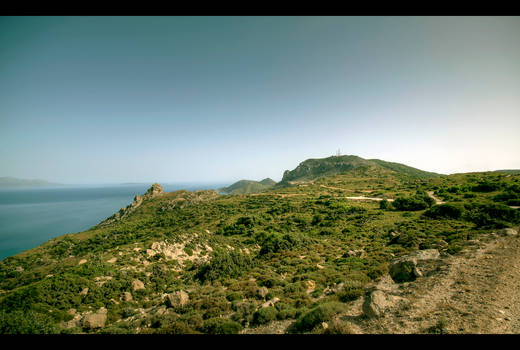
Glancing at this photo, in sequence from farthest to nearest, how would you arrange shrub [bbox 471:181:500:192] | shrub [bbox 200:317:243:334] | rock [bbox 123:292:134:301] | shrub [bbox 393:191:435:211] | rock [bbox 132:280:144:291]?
shrub [bbox 471:181:500:192] < shrub [bbox 393:191:435:211] < rock [bbox 132:280:144:291] < rock [bbox 123:292:134:301] < shrub [bbox 200:317:243:334]

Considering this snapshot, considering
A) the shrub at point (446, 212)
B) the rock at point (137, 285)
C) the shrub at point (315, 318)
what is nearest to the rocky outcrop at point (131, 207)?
the rock at point (137, 285)

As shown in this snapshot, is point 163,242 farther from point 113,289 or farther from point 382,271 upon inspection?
point 382,271

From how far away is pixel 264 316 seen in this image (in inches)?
262

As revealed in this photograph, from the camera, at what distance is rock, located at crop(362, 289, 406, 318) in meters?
5.91

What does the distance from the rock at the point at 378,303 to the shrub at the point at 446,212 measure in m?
21.3

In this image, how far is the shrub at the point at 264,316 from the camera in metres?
6.57

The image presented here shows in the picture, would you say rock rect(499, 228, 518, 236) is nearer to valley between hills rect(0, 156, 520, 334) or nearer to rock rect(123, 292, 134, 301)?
valley between hills rect(0, 156, 520, 334)

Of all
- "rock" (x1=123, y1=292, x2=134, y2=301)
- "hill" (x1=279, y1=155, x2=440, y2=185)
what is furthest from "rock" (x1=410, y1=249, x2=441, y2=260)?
"hill" (x1=279, y1=155, x2=440, y2=185)

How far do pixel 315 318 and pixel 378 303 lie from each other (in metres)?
2.35

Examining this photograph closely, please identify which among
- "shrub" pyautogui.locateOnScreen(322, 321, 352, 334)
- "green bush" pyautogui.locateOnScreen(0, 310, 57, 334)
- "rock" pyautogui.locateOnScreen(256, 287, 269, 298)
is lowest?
"rock" pyautogui.locateOnScreen(256, 287, 269, 298)

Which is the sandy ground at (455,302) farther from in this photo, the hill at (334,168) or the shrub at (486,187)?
the hill at (334,168)

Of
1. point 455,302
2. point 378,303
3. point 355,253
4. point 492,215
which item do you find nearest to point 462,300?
point 455,302

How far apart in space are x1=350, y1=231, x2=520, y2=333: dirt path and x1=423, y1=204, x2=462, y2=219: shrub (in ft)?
43.1
